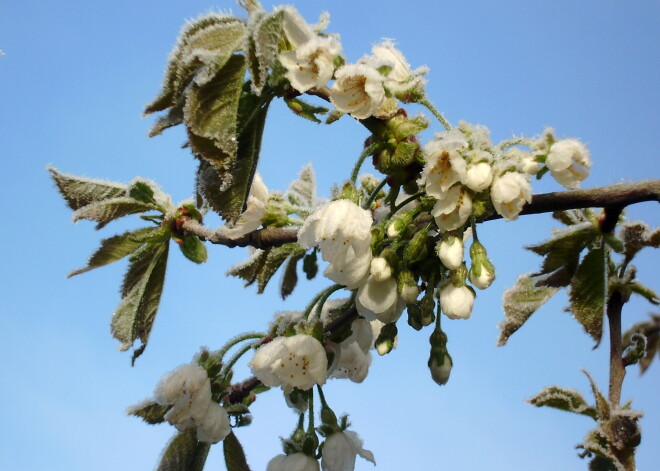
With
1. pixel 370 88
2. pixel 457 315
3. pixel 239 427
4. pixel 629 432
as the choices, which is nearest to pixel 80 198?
pixel 239 427

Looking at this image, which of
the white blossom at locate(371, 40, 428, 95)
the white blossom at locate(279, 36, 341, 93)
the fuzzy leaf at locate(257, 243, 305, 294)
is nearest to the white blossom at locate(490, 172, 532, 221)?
the white blossom at locate(371, 40, 428, 95)

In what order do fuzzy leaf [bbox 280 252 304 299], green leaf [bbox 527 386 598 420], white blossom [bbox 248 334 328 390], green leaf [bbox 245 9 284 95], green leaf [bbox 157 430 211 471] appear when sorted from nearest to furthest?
green leaf [bbox 245 9 284 95] → white blossom [bbox 248 334 328 390] → green leaf [bbox 157 430 211 471] → green leaf [bbox 527 386 598 420] → fuzzy leaf [bbox 280 252 304 299]

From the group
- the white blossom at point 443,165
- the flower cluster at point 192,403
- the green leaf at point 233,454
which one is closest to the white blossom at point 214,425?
the flower cluster at point 192,403

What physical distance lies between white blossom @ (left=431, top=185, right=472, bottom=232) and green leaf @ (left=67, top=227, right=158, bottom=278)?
0.87 metres

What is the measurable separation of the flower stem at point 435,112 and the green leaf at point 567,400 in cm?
87

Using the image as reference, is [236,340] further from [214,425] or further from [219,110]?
[219,110]

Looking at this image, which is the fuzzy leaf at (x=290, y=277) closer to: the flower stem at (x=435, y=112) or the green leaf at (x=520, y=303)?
the green leaf at (x=520, y=303)

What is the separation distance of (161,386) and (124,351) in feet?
0.46

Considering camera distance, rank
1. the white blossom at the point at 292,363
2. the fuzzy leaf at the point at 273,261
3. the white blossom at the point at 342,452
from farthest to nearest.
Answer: the fuzzy leaf at the point at 273,261
the white blossom at the point at 342,452
the white blossom at the point at 292,363

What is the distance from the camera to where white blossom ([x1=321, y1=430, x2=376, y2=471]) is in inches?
71.4

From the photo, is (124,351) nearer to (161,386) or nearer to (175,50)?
(161,386)

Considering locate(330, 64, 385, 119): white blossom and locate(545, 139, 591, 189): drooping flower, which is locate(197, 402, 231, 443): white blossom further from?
locate(545, 139, 591, 189): drooping flower

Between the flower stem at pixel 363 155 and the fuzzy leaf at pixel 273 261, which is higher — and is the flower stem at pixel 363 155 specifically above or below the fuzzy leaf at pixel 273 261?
below

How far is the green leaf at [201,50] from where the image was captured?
4.48ft
